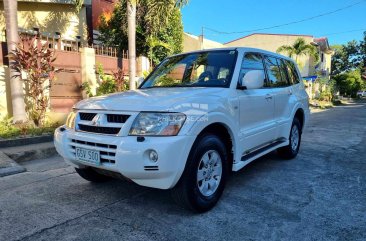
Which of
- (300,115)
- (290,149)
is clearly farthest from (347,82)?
(290,149)

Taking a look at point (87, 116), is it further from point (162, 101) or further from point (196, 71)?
point (196, 71)

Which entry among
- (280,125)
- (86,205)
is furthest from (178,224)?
(280,125)

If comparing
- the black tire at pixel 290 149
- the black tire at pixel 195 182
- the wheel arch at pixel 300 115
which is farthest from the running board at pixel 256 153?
the wheel arch at pixel 300 115

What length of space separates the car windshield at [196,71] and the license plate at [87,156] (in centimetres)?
151

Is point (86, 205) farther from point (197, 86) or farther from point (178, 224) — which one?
point (197, 86)

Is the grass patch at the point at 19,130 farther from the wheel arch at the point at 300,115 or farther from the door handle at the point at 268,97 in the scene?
the wheel arch at the point at 300,115

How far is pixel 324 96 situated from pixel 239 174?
93.5 feet

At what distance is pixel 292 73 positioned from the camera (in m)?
5.88

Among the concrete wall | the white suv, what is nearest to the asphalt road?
the white suv

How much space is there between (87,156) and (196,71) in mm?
1891

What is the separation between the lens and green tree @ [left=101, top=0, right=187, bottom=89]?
10.1 meters

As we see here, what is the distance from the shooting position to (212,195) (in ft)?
11.5

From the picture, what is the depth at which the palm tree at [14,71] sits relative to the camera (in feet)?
24.8

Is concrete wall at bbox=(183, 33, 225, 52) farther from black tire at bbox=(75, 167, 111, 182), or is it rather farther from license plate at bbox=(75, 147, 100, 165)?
license plate at bbox=(75, 147, 100, 165)
